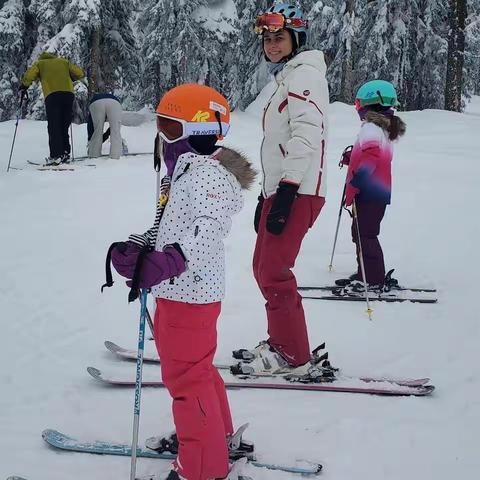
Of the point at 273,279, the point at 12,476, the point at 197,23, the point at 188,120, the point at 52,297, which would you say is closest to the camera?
the point at 188,120

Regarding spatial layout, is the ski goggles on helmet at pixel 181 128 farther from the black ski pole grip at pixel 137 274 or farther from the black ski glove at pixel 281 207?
the black ski glove at pixel 281 207

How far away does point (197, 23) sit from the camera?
21578 mm

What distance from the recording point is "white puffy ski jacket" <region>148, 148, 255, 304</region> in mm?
2303

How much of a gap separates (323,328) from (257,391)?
1.39 m

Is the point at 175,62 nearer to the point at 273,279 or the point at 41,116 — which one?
the point at 41,116

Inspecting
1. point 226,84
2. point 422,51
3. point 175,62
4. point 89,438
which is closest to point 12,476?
point 89,438

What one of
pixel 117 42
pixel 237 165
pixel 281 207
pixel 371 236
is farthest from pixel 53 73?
pixel 117 42

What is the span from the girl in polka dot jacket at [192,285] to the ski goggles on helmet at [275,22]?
121cm

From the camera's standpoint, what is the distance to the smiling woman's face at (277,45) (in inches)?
140

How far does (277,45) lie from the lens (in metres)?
3.58

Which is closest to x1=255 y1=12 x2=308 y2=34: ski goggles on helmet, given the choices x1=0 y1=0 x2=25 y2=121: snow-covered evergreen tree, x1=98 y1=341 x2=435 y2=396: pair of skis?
x1=98 y1=341 x2=435 y2=396: pair of skis

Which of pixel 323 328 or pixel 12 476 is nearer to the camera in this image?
pixel 12 476

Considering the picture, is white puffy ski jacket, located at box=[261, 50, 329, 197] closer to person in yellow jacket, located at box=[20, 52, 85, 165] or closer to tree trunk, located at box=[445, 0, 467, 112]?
person in yellow jacket, located at box=[20, 52, 85, 165]

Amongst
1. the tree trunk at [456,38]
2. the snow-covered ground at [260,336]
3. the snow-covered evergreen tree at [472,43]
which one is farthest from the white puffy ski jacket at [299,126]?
the snow-covered evergreen tree at [472,43]
